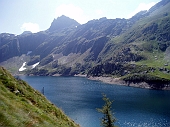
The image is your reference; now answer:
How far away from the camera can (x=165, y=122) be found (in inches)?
3465

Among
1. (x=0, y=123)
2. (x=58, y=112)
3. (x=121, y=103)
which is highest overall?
(x=0, y=123)

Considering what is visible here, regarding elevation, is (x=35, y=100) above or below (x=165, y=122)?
above

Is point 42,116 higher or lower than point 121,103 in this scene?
higher

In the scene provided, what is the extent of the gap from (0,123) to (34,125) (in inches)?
129

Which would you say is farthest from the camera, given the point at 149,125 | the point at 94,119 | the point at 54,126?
the point at 94,119

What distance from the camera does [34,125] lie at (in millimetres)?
16078

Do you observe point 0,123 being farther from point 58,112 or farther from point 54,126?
point 58,112

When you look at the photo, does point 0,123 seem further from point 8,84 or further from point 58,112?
point 58,112

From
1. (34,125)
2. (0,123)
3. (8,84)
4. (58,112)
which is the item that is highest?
(8,84)

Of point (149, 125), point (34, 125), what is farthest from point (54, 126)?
point (149, 125)

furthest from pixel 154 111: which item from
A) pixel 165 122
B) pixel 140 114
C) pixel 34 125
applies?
pixel 34 125

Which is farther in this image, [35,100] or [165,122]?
[165,122]

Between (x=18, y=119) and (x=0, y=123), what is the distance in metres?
1.95

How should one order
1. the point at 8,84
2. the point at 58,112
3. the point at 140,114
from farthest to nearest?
1. the point at 140,114
2. the point at 58,112
3. the point at 8,84
